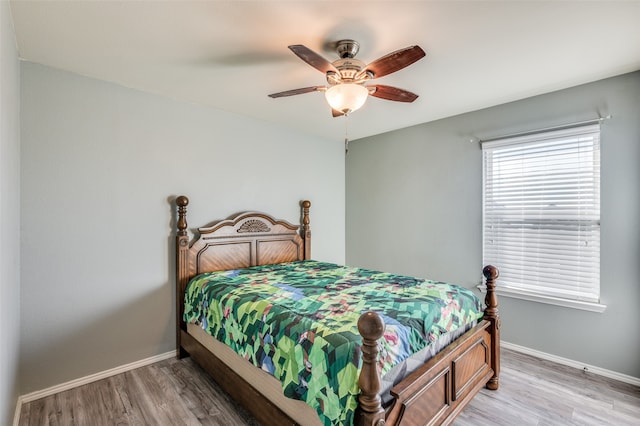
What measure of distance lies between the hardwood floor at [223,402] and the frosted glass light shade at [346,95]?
84.2 inches

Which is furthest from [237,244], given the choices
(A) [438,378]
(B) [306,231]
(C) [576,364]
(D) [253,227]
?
(C) [576,364]

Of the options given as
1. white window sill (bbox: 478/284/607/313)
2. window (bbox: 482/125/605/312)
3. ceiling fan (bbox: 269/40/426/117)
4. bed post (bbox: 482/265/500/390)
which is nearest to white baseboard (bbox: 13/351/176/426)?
ceiling fan (bbox: 269/40/426/117)

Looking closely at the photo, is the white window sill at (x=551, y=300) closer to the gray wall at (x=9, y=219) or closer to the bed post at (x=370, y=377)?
the bed post at (x=370, y=377)

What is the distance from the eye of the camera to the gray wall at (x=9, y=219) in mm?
1478

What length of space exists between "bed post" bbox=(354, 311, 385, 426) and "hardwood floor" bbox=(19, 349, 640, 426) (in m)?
1.05

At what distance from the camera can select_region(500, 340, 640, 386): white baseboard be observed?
2424mm

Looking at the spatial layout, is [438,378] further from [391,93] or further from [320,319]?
[391,93]

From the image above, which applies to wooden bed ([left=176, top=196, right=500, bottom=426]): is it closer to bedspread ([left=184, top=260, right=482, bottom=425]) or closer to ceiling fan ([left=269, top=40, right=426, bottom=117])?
bedspread ([left=184, top=260, right=482, bottom=425])

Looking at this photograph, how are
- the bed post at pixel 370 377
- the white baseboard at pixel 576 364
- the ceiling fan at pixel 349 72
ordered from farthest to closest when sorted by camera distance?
the white baseboard at pixel 576 364 < the ceiling fan at pixel 349 72 < the bed post at pixel 370 377

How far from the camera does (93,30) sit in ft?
6.14

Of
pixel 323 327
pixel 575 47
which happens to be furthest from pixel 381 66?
pixel 323 327

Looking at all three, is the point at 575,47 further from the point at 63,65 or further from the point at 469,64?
the point at 63,65

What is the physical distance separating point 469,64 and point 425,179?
1639mm

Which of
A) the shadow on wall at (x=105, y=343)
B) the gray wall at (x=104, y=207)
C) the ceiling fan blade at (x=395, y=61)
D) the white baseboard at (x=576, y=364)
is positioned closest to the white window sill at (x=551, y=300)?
the white baseboard at (x=576, y=364)
